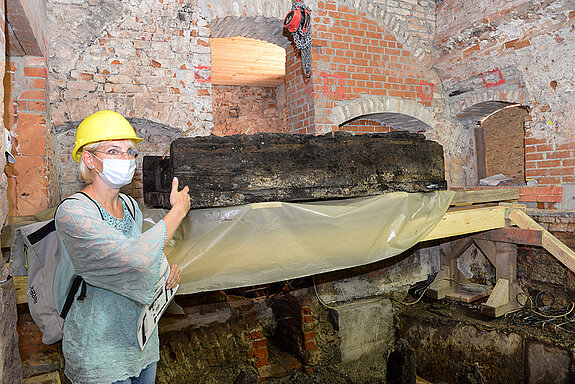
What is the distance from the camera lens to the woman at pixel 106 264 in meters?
1.37

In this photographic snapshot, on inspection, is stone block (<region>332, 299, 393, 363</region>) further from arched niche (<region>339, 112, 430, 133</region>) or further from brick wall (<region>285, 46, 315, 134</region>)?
arched niche (<region>339, 112, 430, 133</region>)

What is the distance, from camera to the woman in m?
1.37

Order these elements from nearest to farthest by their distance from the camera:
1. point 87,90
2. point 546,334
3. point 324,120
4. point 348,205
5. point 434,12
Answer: point 348,205
point 546,334
point 87,90
point 324,120
point 434,12

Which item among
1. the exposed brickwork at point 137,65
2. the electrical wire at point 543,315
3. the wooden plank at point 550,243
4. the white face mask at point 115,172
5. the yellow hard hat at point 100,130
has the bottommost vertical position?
the electrical wire at point 543,315

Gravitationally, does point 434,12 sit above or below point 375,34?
above

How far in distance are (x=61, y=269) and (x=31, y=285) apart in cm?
17

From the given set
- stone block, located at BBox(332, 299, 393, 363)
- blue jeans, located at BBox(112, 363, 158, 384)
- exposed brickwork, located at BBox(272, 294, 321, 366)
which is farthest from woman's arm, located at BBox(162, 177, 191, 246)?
stone block, located at BBox(332, 299, 393, 363)

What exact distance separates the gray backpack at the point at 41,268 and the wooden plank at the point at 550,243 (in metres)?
3.61

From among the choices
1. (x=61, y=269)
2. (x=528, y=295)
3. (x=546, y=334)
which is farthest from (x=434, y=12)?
(x=61, y=269)

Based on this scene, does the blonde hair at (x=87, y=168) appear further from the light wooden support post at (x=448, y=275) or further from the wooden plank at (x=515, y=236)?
the light wooden support post at (x=448, y=275)

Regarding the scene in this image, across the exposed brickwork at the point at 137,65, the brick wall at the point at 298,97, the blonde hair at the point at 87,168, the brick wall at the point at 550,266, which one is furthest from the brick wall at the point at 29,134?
the brick wall at the point at 550,266

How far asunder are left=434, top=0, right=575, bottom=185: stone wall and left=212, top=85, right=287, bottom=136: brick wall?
14.0 feet

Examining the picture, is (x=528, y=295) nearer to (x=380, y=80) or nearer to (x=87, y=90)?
(x=380, y=80)

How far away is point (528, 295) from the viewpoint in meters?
4.18
